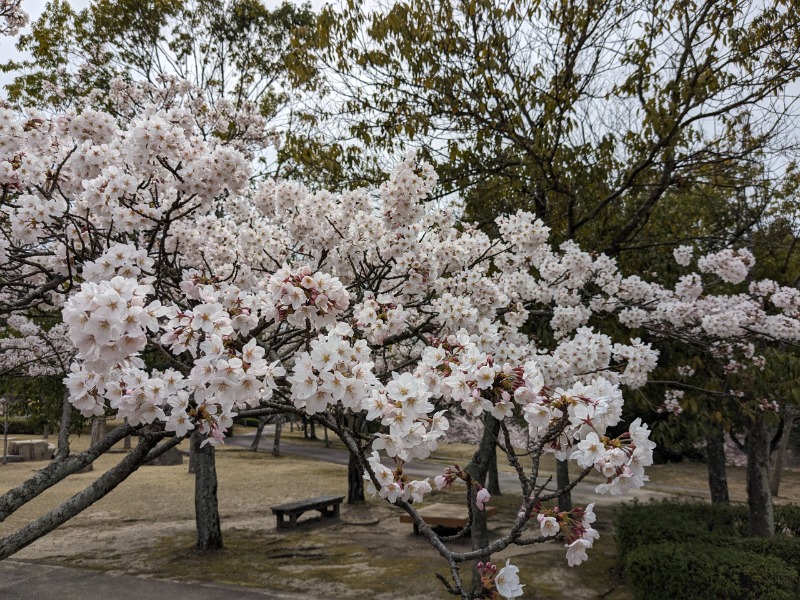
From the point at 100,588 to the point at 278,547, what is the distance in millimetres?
3145

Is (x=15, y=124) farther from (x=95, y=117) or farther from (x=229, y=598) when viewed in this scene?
(x=229, y=598)

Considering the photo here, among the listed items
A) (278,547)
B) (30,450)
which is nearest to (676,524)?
(278,547)

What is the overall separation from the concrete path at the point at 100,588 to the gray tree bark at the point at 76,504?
482cm

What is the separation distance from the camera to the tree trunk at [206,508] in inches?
382

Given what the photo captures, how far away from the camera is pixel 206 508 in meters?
9.85

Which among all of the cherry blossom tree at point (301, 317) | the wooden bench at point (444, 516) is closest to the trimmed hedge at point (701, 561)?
the cherry blossom tree at point (301, 317)

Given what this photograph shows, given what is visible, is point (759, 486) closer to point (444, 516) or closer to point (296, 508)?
point (444, 516)

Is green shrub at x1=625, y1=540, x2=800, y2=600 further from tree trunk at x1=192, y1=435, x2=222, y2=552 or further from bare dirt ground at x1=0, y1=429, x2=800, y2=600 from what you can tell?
tree trunk at x1=192, y1=435, x2=222, y2=552

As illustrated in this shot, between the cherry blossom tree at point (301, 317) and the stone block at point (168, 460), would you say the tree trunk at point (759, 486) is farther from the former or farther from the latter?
the stone block at point (168, 460)

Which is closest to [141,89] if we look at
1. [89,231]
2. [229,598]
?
[89,231]

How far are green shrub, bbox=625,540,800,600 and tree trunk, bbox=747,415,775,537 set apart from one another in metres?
1.61

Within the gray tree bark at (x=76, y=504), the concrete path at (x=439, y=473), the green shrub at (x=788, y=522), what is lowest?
the concrete path at (x=439, y=473)

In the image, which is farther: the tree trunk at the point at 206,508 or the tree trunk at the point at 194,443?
the tree trunk at the point at 206,508

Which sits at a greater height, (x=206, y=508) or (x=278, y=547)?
(x=206, y=508)
